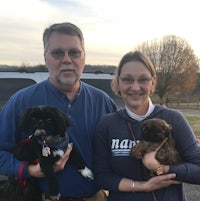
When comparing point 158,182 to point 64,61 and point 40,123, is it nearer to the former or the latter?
point 40,123

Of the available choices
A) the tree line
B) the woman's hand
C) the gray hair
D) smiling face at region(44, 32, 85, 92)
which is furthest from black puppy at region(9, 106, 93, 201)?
the tree line

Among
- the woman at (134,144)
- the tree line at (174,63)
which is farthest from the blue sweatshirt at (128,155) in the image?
the tree line at (174,63)

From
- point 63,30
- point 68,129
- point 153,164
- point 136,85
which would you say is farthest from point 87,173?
point 63,30

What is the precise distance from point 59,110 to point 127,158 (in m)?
0.72

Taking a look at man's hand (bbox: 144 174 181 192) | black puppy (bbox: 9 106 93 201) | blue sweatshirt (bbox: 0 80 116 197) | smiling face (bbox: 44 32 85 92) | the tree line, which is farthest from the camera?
the tree line

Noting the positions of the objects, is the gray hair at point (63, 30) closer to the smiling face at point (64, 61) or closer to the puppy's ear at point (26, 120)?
the smiling face at point (64, 61)

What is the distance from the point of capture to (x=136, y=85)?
3.60m

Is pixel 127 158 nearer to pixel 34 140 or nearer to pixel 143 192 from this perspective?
pixel 143 192

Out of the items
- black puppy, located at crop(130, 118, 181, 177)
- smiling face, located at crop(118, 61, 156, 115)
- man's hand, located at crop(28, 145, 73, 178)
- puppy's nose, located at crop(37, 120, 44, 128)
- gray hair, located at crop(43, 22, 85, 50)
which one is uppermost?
gray hair, located at crop(43, 22, 85, 50)

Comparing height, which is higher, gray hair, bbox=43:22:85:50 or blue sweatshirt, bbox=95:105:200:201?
gray hair, bbox=43:22:85:50

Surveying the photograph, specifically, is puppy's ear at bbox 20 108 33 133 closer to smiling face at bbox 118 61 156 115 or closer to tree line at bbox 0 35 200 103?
smiling face at bbox 118 61 156 115

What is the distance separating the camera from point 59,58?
146 inches

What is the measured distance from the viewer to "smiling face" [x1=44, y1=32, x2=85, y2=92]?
12.1ft

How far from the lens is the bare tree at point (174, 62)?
6147 cm
